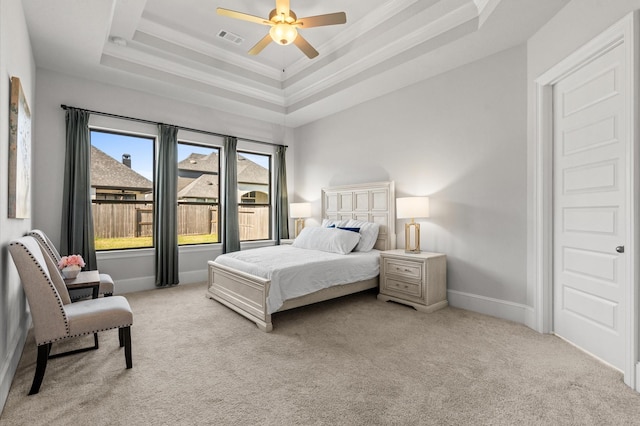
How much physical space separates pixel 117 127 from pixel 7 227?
2710mm

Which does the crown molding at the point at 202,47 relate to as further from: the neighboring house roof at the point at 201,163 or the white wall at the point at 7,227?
the neighboring house roof at the point at 201,163

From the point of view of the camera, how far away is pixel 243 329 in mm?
3158

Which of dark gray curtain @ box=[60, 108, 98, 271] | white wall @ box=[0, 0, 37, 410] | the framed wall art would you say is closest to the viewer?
white wall @ box=[0, 0, 37, 410]

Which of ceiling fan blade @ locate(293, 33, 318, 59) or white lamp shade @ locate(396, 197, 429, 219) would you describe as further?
white lamp shade @ locate(396, 197, 429, 219)

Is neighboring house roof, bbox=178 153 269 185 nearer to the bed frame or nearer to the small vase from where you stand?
the bed frame

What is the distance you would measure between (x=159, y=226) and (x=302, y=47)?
3.25 meters

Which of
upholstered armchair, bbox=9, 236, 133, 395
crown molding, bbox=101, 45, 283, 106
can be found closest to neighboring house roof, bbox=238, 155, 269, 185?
crown molding, bbox=101, 45, 283, 106

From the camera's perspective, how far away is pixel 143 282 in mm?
4695

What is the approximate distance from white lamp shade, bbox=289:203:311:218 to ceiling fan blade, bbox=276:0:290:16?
3.42 m

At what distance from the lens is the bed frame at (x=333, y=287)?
3.26 meters

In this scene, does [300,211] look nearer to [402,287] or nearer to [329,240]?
[329,240]

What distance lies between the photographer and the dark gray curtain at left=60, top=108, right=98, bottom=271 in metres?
4.03

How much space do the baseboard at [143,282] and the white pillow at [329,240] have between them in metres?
1.79

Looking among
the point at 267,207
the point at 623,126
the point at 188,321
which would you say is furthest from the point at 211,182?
the point at 623,126
